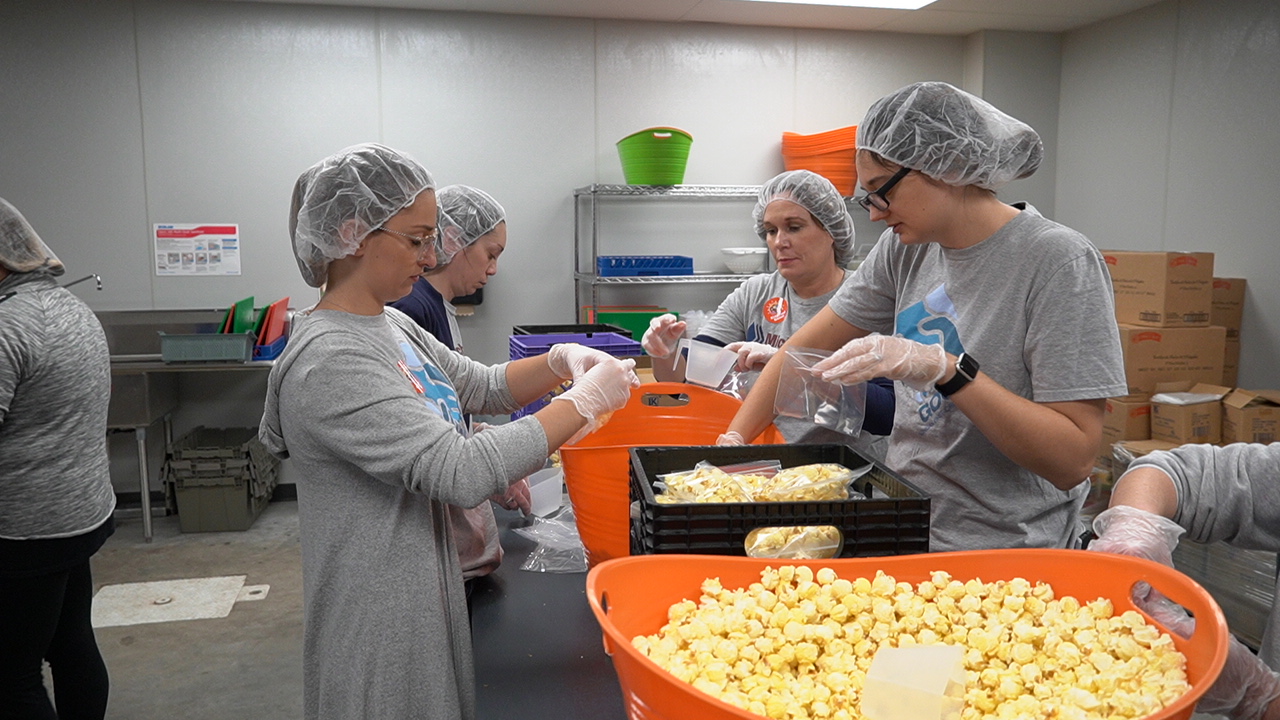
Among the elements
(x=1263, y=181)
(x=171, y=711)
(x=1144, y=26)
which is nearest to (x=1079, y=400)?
(x=171, y=711)

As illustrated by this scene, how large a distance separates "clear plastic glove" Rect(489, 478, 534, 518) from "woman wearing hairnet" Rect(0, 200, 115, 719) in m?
1.10

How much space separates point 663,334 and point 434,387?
971 mm

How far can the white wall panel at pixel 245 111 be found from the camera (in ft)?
14.0

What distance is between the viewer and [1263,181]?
11.6ft

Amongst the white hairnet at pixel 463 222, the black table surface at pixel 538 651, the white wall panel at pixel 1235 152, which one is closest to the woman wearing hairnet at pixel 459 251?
the white hairnet at pixel 463 222

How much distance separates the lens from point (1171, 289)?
3.51 meters

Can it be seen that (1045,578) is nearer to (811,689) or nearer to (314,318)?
(811,689)

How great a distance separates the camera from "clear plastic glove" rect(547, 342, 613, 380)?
158 cm

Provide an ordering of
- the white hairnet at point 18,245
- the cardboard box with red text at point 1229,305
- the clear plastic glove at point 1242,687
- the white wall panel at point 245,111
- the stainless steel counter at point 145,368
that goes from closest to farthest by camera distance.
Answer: the clear plastic glove at point 1242,687 → the white hairnet at point 18,245 → the cardboard box with red text at point 1229,305 → the stainless steel counter at point 145,368 → the white wall panel at point 245,111

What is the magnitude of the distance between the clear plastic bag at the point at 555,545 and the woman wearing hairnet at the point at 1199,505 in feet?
2.81

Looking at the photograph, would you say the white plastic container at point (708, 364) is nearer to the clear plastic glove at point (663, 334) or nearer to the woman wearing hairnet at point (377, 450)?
the clear plastic glove at point (663, 334)

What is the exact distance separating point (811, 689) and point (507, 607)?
0.69m

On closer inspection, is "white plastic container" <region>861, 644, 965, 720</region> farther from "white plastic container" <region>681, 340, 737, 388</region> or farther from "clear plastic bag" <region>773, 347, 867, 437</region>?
"white plastic container" <region>681, 340, 737, 388</region>

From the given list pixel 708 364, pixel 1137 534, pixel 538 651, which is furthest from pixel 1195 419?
pixel 538 651
